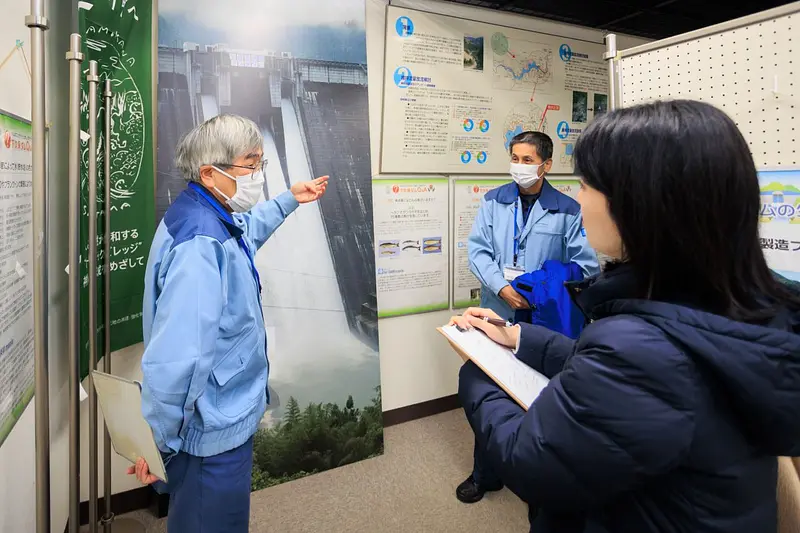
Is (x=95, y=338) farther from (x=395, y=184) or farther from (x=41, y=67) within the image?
(x=395, y=184)

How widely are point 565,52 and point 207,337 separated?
3096mm

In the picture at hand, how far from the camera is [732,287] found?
2.16ft

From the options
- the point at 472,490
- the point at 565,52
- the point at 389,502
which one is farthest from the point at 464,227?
the point at 389,502

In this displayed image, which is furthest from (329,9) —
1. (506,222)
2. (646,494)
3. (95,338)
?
(646,494)

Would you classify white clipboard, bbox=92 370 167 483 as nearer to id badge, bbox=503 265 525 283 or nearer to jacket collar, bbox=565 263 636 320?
jacket collar, bbox=565 263 636 320

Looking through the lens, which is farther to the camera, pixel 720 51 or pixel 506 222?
pixel 506 222

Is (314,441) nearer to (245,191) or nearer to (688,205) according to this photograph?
(245,191)

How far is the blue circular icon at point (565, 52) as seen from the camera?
10.4 feet

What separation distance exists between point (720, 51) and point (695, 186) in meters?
1.10

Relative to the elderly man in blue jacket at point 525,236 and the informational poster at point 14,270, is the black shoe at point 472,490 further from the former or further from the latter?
the informational poster at point 14,270

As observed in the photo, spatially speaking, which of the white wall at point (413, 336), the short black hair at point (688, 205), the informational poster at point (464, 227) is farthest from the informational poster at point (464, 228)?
the short black hair at point (688, 205)

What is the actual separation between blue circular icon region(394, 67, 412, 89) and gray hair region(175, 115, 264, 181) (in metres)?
1.53

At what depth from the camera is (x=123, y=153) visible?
1858 millimetres

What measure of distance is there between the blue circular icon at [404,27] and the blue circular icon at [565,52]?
115 cm
